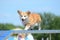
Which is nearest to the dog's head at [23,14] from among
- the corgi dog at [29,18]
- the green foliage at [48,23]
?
the corgi dog at [29,18]

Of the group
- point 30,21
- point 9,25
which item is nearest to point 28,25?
point 30,21

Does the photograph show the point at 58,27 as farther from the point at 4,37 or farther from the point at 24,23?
the point at 4,37

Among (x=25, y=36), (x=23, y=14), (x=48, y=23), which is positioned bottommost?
(x=25, y=36)

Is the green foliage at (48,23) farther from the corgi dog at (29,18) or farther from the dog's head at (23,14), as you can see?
the dog's head at (23,14)

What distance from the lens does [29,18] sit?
212cm

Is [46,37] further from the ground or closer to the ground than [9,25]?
closer to the ground

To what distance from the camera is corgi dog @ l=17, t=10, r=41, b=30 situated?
2.05 m

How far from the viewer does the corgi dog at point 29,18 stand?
2.05m

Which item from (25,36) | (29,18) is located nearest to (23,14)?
(29,18)

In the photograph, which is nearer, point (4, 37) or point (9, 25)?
point (4, 37)

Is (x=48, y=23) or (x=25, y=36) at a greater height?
(x=48, y=23)

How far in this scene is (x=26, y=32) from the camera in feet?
6.82

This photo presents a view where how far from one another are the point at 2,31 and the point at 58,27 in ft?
2.13

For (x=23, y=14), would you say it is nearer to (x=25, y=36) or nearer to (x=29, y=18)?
(x=29, y=18)
